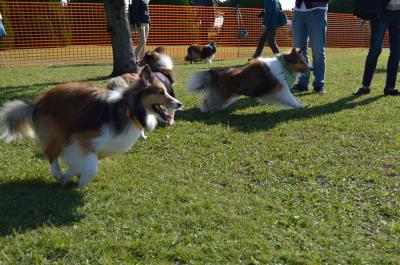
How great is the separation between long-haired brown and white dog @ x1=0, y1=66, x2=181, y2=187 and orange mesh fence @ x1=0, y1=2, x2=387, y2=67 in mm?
11291

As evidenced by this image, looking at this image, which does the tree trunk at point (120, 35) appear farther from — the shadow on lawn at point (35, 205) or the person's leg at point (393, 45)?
the shadow on lawn at point (35, 205)

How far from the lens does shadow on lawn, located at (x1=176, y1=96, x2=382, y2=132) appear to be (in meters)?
6.19

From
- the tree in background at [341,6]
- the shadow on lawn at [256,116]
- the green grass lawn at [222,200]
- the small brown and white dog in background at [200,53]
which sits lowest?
the green grass lawn at [222,200]

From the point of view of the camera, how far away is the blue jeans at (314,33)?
784 centimetres

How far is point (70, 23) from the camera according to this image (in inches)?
726

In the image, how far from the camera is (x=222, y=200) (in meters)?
3.70

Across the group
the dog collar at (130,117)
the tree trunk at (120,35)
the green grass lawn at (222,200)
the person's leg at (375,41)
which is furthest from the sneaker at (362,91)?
the dog collar at (130,117)

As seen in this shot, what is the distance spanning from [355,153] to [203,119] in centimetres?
237

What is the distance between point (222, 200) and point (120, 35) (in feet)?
22.0

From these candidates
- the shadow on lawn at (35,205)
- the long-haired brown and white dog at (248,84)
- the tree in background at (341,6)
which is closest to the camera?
the shadow on lawn at (35,205)

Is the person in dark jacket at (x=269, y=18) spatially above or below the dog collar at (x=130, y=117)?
above

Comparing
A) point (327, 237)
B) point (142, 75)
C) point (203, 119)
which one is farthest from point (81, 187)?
point (203, 119)

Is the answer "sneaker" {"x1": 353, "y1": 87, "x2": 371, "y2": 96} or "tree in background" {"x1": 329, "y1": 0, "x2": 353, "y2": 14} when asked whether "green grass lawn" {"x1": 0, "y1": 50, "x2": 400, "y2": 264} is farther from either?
"tree in background" {"x1": 329, "y1": 0, "x2": 353, "y2": 14}

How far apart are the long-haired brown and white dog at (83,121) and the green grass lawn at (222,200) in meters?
0.32
